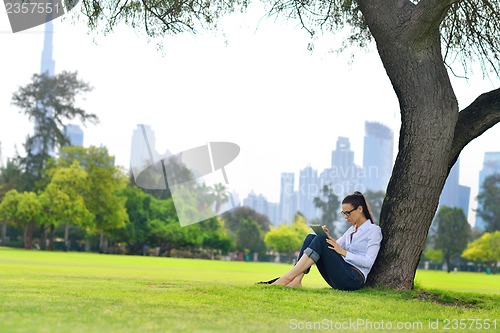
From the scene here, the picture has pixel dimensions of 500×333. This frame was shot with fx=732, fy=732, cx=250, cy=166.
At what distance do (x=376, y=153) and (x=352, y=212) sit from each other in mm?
93239

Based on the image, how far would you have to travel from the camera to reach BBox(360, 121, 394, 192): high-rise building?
98.4m

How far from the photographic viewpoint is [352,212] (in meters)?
9.33

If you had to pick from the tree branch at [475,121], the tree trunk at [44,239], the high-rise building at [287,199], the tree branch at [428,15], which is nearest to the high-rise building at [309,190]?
the high-rise building at [287,199]

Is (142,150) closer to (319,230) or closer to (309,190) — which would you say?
(309,190)

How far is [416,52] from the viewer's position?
9.91 meters

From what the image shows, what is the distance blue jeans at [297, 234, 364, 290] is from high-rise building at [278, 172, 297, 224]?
8645 centimetres

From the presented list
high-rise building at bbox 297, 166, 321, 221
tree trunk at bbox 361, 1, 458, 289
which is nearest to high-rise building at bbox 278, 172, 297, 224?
high-rise building at bbox 297, 166, 321, 221

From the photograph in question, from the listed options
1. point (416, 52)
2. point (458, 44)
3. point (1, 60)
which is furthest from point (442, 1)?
point (1, 60)

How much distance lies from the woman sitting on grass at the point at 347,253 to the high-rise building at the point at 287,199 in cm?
8631

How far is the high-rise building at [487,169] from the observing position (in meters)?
89.1

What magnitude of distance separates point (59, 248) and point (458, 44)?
A: 56.6m

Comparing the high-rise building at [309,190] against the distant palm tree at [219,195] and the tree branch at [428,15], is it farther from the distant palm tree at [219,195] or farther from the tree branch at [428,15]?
the tree branch at [428,15]

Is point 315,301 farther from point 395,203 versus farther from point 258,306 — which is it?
point 395,203

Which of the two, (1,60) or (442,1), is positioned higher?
(1,60)
